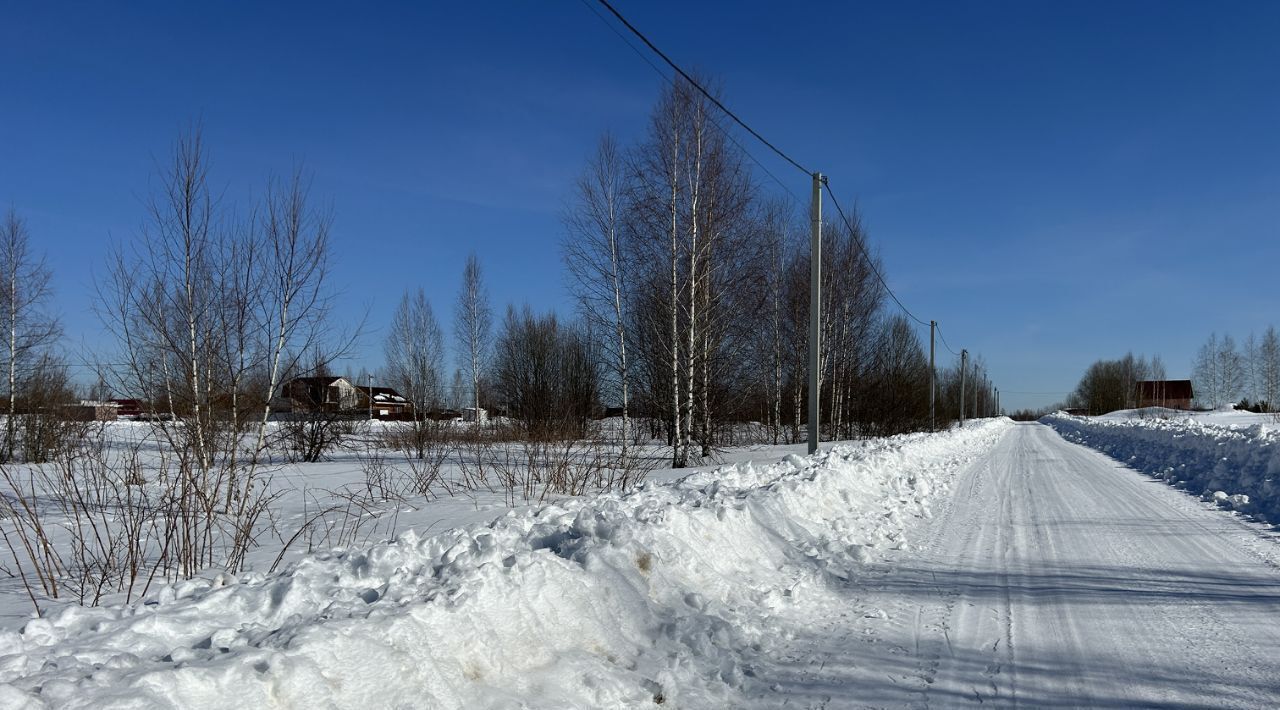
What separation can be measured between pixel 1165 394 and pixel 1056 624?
125 metres

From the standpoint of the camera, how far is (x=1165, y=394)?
344 ft

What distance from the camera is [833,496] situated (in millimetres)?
8359

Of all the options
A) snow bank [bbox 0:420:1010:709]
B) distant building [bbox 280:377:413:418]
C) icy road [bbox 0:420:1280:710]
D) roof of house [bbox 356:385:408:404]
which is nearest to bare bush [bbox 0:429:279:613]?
icy road [bbox 0:420:1280:710]

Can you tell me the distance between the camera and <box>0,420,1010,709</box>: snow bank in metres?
2.60

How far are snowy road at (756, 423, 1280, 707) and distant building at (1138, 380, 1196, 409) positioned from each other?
99.0 meters

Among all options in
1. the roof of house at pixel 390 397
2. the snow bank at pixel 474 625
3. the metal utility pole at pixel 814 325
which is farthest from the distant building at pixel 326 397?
the snow bank at pixel 474 625

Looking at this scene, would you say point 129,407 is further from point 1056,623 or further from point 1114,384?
point 1114,384

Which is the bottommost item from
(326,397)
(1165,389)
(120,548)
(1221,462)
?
(120,548)

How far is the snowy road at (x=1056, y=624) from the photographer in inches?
134

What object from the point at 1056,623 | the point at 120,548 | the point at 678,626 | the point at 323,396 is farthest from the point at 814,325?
the point at 323,396

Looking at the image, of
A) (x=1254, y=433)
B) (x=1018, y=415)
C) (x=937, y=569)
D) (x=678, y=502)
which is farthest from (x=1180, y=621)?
(x=1018, y=415)

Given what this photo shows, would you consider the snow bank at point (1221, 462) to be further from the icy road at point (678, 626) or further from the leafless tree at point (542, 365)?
the leafless tree at point (542, 365)

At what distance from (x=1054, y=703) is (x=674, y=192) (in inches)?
583

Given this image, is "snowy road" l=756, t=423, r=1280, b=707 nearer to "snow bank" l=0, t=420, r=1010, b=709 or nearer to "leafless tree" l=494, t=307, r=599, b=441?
"snow bank" l=0, t=420, r=1010, b=709
